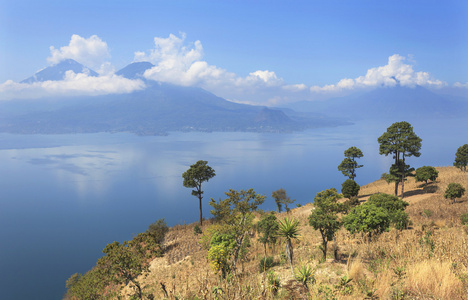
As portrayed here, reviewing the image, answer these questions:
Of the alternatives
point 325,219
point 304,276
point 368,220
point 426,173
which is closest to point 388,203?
point 368,220

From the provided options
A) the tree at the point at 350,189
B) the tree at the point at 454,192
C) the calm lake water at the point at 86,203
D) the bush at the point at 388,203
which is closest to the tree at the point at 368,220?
the bush at the point at 388,203

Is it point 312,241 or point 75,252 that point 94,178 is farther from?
point 312,241

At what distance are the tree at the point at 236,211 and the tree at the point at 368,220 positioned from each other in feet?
21.1

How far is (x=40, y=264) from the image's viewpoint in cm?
6731

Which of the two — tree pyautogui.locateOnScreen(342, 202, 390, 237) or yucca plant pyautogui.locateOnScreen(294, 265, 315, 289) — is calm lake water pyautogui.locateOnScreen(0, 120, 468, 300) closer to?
tree pyautogui.locateOnScreen(342, 202, 390, 237)

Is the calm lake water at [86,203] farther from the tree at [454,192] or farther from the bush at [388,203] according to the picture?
the tree at [454,192]

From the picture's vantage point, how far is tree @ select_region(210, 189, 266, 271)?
19078 mm

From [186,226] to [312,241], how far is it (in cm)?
2890

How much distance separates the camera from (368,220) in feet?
49.0

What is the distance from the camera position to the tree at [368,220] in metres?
14.9

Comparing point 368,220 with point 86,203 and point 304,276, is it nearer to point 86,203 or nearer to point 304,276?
point 304,276

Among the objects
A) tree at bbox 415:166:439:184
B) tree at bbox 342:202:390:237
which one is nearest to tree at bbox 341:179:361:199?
tree at bbox 415:166:439:184

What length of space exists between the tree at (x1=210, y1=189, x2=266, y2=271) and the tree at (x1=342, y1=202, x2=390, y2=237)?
6418mm

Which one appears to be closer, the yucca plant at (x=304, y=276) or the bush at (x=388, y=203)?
the yucca plant at (x=304, y=276)
